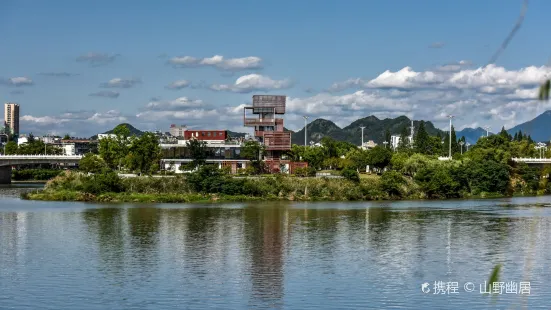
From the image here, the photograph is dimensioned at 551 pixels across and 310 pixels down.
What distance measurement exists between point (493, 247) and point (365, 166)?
63437mm

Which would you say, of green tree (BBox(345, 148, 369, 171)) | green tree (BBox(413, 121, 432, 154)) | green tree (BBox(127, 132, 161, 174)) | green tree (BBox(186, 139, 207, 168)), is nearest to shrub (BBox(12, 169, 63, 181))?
green tree (BBox(127, 132, 161, 174))

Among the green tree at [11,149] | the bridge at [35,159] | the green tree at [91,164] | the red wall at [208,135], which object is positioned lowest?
the green tree at [91,164]

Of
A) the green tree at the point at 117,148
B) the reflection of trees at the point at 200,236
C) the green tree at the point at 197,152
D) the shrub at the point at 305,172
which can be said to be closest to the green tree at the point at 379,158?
the shrub at the point at 305,172

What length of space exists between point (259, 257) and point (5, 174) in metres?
84.9

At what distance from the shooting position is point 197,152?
89688 millimetres

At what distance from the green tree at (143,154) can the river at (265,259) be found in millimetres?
30392

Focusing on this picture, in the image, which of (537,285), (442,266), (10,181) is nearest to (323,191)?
(442,266)

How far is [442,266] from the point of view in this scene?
3030 cm

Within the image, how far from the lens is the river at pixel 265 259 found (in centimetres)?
2398

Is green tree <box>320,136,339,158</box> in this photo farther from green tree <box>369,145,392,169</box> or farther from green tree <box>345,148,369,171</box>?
green tree <box>369,145,392,169</box>

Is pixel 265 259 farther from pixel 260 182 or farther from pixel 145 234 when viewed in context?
pixel 260 182

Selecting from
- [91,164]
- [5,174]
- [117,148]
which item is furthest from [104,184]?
[5,174]

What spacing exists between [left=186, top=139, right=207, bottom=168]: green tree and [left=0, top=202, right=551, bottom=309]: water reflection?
115 feet

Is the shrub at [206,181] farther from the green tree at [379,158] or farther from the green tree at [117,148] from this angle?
the green tree at [379,158]
